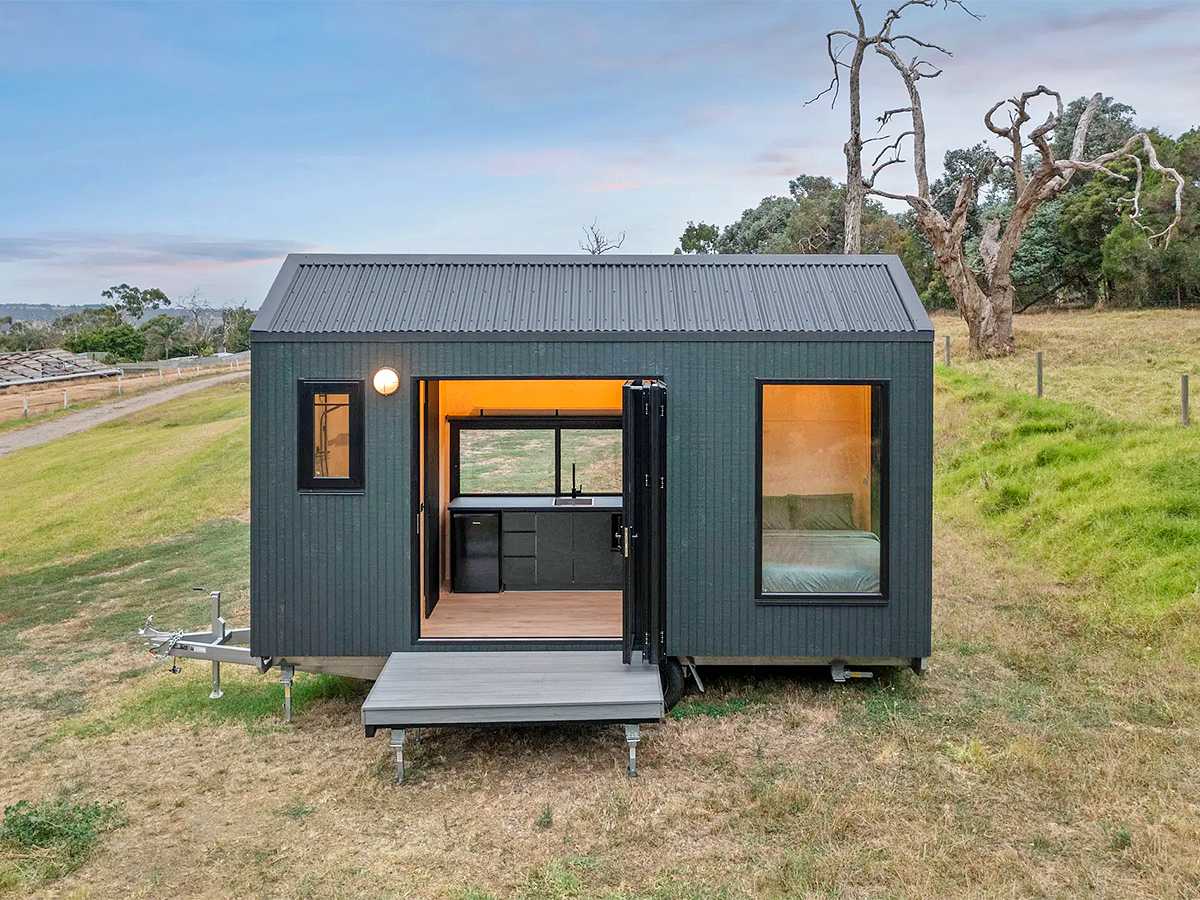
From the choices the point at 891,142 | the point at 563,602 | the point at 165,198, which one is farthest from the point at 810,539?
the point at 165,198

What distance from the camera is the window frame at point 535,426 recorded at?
275 inches

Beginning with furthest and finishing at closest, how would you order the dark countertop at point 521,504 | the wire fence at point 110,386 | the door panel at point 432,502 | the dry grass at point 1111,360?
the wire fence at point 110,386
the dry grass at point 1111,360
the dark countertop at point 521,504
the door panel at point 432,502

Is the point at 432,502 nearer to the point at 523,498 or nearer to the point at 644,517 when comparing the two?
the point at 523,498

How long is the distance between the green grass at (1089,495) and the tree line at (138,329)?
132 ft

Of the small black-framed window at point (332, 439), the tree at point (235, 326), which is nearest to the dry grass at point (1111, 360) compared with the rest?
the small black-framed window at point (332, 439)

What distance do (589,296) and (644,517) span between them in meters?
1.49

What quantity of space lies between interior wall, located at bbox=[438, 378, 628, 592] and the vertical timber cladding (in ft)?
5.24

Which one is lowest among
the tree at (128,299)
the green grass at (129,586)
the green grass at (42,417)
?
the green grass at (129,586)

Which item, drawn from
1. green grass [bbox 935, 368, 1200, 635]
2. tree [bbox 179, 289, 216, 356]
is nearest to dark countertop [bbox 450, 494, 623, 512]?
green grass [bbox 935, 368, 1200, 635]

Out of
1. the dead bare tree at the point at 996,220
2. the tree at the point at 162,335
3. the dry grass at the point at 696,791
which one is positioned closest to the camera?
the dry grass at the point at 696,791

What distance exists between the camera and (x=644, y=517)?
197 inches

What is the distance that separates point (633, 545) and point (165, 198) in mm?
26768

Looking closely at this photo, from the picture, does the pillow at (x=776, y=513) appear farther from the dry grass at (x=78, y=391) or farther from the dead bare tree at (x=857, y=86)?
the dry grass at (x=78, y=391)

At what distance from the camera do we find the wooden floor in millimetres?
5543
